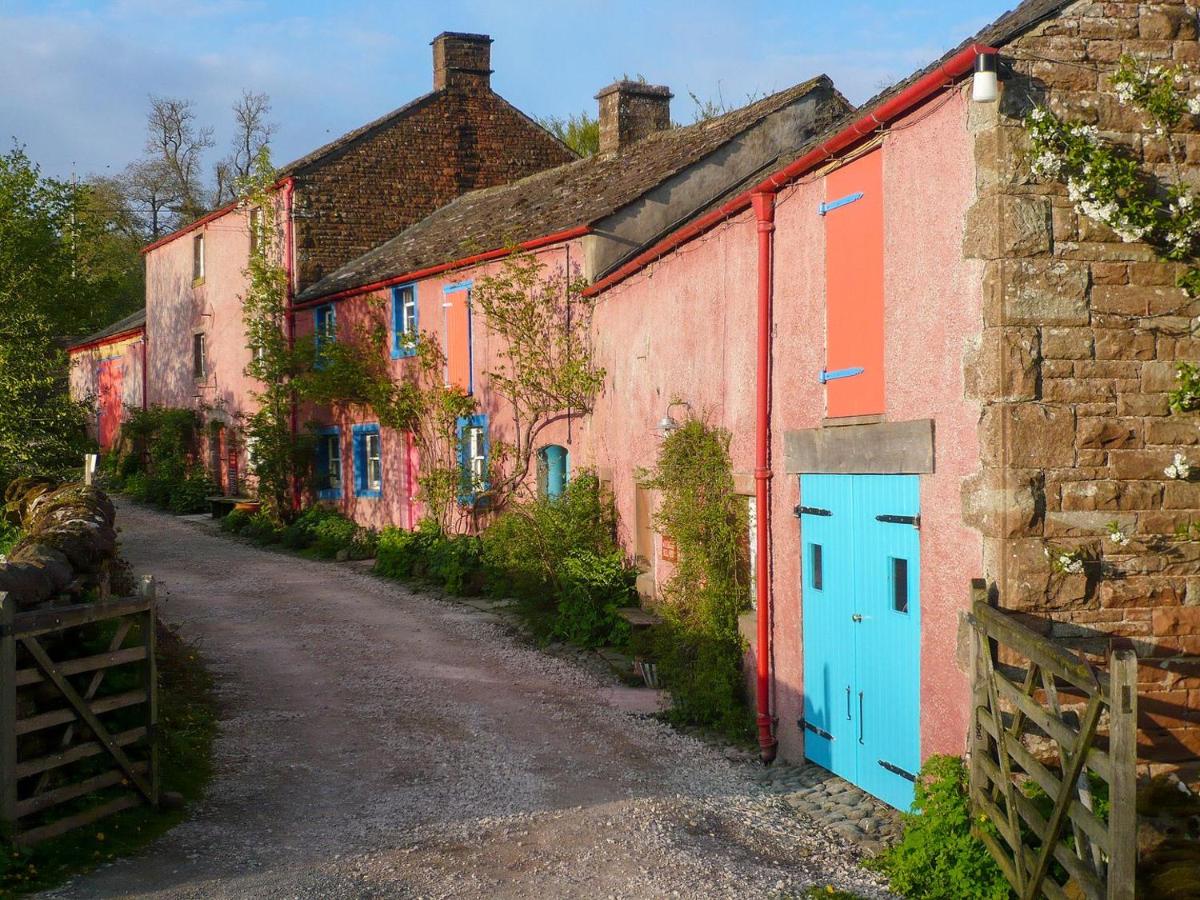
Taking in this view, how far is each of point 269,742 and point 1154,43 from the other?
27.2 ft

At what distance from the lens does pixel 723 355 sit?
11.5 m

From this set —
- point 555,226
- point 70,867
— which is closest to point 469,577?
point 555,226

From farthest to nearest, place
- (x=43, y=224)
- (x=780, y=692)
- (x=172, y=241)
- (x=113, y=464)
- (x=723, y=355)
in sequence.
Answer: (x=113, y=464), (x=172, y=241), (x=43, y=224), (x=723, y=355), (x=780, y=692)

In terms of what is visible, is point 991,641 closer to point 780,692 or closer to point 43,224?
point 780,692

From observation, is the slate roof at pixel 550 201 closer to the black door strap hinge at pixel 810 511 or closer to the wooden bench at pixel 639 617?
the wooden bench at pixel 639 617

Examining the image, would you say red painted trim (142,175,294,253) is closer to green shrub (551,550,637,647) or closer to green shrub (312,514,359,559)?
green shrub (312,514,359,559)

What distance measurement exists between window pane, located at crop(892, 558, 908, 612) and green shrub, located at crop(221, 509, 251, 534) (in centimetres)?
1862

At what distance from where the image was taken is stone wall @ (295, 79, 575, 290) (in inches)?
970

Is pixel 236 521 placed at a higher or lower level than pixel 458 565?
higher

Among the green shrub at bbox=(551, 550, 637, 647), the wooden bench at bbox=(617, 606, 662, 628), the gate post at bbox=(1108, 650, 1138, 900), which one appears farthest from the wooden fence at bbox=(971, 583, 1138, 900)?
the green shrub at bbox=(551, 550, 637, 647)

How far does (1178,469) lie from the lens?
690 centimetres

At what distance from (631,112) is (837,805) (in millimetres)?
15462

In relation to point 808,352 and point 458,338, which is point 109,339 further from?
point 808,352

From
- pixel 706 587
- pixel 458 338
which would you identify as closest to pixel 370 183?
pixel 458 338
